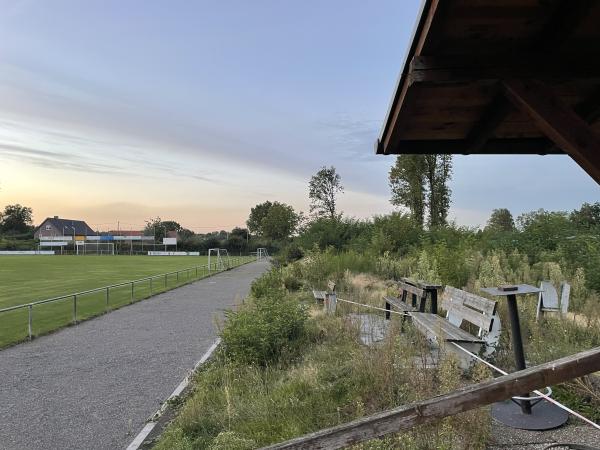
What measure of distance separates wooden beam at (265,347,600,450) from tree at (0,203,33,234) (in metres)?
144

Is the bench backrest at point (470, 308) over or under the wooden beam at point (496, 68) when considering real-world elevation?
under

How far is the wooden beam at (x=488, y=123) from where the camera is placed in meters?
3.34

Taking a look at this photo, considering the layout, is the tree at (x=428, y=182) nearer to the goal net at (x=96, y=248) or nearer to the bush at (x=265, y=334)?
the bush at (x=265, y=334)

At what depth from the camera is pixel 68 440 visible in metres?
4.93

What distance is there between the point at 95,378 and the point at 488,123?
Answer: 255 inches

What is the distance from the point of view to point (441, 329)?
477 cm

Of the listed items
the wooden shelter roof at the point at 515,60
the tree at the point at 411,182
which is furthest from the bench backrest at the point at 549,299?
the tree at the point at 411,182

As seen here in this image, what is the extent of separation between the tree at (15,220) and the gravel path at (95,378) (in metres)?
134

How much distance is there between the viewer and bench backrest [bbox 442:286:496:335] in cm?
514

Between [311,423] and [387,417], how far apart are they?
2380mm

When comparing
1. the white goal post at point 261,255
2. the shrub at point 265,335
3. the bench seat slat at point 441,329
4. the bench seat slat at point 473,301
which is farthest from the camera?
the white goal post at point 261,255

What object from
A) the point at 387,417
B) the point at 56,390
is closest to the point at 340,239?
the point at 56,390

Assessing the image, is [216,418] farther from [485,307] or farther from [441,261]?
[441,261]

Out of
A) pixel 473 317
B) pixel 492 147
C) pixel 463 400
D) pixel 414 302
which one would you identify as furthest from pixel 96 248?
pixel 463 400
